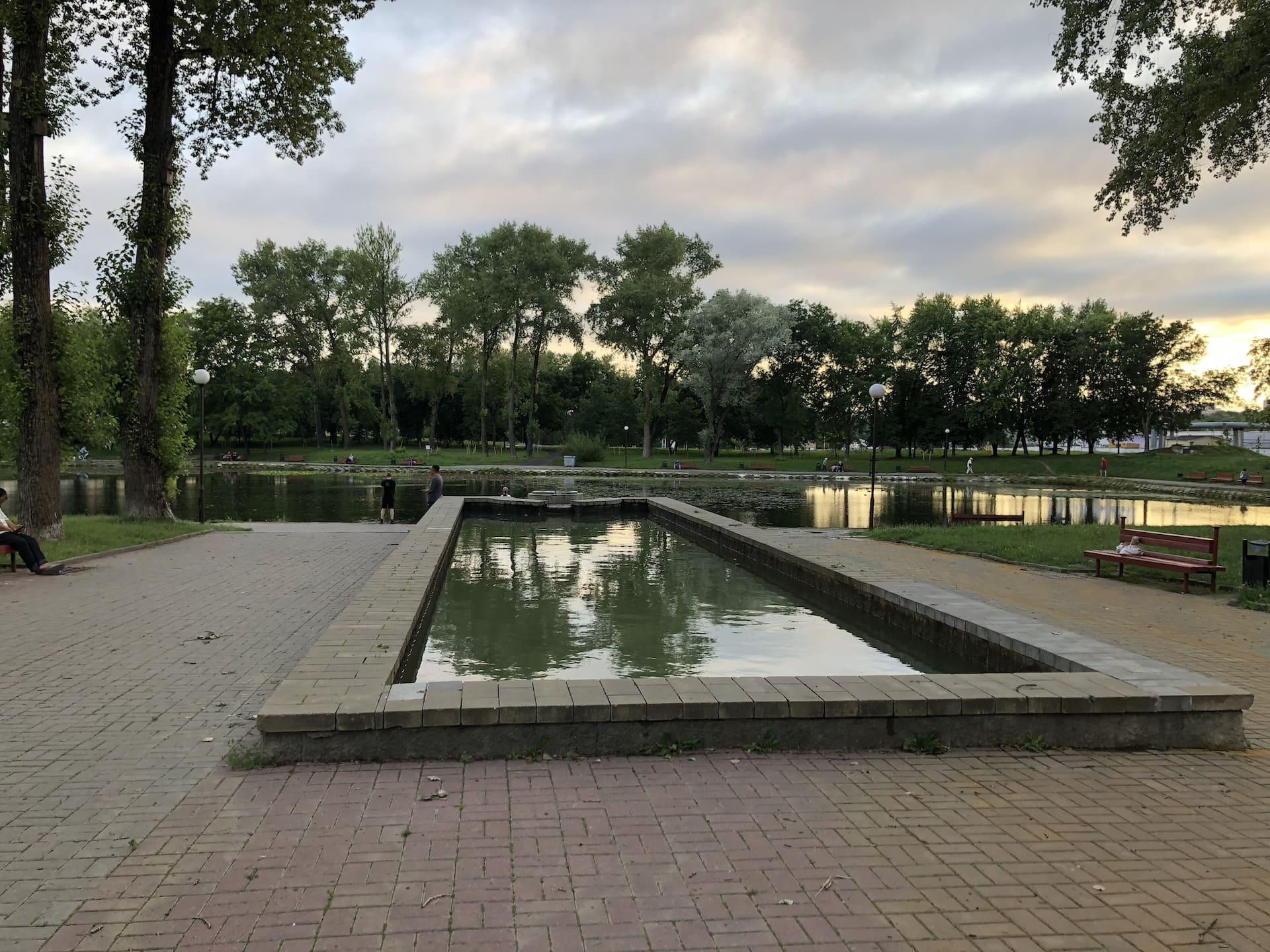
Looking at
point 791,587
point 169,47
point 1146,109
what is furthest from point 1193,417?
point 169,47

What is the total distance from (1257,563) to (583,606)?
8639 mm

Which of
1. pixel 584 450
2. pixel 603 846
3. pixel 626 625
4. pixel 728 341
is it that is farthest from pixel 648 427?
pixel 603 846

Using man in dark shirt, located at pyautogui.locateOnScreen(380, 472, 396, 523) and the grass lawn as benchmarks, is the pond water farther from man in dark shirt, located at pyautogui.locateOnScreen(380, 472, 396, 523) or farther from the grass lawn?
Answer: man in dark shirt, located at pyautogui.locateOnScreen(380, 472, 396, 523)

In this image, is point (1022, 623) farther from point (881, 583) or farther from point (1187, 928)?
point (1187, 928)

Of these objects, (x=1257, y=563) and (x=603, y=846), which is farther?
(x=1257, y=563)

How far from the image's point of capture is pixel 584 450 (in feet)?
186

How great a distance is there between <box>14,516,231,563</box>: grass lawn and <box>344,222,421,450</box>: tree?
42023 millimetres

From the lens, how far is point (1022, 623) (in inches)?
281

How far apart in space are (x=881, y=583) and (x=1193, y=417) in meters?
67.8

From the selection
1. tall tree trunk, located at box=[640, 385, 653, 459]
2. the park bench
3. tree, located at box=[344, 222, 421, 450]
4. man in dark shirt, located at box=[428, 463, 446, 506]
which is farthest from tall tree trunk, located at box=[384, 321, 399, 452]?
the park bench

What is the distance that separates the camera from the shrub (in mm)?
56750

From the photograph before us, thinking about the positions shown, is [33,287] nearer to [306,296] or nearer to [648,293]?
[648,293]

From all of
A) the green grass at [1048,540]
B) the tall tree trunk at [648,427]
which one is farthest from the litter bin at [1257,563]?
the tall tree trunk at [648,427]

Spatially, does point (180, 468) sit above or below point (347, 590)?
above
